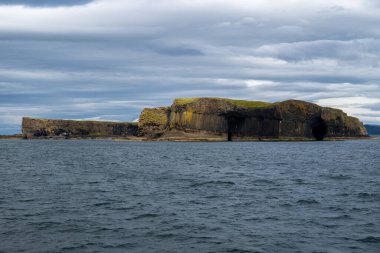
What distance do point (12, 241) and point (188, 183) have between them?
72.5 ft

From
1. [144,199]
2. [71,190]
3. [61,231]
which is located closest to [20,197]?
[71,190]

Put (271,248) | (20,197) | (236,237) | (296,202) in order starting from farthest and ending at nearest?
(20,197) < (296,202) < (236,237) < (271,248)

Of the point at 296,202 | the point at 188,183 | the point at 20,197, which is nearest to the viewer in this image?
the point at 296,202

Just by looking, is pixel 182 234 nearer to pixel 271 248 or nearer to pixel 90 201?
pixel 271 248

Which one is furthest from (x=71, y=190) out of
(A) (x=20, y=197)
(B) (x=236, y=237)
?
(B) (x=236, y=237)

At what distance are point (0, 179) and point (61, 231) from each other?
82.7 feet

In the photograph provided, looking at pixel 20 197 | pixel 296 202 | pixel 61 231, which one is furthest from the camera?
pixel 20 197

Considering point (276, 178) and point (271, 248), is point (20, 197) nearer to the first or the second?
point (271, 248)

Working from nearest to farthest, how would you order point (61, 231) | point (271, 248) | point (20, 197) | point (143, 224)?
point (271, 248)
point (61, 231)
point (143, 224)
point (20, 197)

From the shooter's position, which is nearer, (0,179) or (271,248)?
(271,248)

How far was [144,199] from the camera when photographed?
31.7 metres

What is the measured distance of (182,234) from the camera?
21.6 meters

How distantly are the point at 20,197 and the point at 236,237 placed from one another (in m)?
18.5

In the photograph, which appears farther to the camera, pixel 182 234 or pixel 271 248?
pixel 182 234
